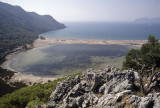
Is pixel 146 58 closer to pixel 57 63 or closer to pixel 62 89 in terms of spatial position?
pixel 62 89

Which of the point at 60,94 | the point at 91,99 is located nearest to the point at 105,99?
the point at 91,99

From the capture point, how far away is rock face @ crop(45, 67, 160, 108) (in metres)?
22.4

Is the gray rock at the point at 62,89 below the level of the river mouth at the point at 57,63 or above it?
above

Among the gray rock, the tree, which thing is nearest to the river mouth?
the tree

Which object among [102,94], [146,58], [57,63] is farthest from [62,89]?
[57,63]

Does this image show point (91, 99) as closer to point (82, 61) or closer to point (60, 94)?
point (60, 94)

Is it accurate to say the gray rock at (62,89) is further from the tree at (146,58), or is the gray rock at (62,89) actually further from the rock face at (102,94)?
the tree at (146,58)

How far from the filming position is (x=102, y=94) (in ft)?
95.3

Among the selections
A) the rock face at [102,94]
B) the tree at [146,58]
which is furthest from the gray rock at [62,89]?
the tree at [146,58]

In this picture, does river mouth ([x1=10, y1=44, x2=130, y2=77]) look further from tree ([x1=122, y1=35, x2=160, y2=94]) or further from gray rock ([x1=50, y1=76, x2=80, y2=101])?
gray rock ([x1=50, y1=76, x2=80, y2=101])

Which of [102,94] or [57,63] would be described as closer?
[102,94]

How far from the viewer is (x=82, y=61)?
11238 centimetres

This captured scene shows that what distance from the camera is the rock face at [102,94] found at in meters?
22.4

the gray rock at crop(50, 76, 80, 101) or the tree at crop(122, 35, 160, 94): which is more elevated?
the tree at crop(122, 35, 160, 94)
